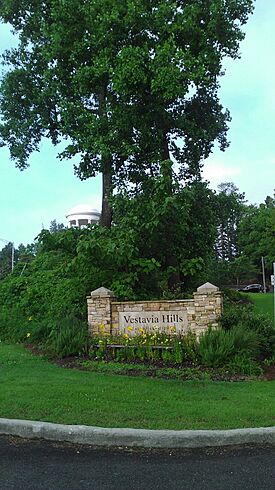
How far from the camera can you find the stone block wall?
398 inches

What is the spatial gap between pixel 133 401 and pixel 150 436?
1543 millimetres

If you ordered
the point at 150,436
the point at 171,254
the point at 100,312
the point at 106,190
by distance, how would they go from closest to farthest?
1. the point at 150,436
2. the point at 100,312
3. the point at 171,254
4. the point at 106,190

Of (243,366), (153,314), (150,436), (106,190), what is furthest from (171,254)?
(150,436)

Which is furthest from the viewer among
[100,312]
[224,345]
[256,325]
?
[100,312]

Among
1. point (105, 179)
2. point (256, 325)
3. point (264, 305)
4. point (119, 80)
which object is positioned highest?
point (119, 80)

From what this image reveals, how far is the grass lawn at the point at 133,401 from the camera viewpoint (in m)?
5.73

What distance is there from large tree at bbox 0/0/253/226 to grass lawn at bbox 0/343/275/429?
945cm

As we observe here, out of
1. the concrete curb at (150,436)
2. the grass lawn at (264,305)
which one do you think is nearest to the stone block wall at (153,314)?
the concrete curb at (150,436)

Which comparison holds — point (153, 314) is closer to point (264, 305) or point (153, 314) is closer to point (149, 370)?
point (149, 370)

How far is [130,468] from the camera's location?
454 cm

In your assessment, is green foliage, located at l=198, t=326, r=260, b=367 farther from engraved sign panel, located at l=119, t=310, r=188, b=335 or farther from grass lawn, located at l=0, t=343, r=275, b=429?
grass lawn, located at l=0, t=343, r=275, b=429

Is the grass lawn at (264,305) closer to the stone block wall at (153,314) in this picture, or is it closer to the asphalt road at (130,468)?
the stone block wall at (153,314)

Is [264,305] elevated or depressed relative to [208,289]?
depressed

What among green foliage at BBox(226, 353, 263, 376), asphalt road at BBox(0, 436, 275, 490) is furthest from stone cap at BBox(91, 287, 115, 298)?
asphalt road at BBox(0, 436, 275, 490)
